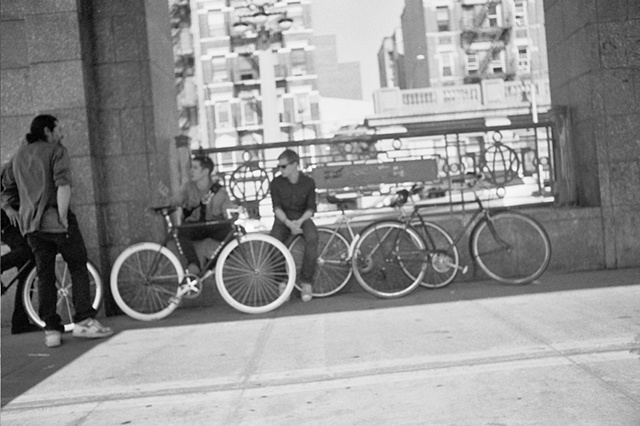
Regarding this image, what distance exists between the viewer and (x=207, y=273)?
877cm

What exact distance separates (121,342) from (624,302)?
4032 mm

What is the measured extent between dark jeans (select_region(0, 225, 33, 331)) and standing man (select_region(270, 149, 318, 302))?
2.41 metres

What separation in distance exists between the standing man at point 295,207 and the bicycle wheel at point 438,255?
41.0 inches

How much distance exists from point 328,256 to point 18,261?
3.02 metres

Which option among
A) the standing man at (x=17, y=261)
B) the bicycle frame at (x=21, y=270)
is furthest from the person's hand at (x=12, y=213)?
the bicycle frame at (x=21, y=270)

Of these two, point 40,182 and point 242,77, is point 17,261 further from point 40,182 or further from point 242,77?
point 242,77

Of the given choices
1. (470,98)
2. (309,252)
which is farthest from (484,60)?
(309,252)

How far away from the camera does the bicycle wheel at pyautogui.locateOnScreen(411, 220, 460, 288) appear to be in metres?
9.04

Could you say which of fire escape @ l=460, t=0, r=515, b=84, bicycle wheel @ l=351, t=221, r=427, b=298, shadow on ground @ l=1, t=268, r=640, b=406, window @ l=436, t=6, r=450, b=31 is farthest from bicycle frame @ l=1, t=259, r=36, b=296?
fire escape @ l=460, t=0, r=515, b=84

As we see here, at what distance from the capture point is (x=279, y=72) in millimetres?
54594

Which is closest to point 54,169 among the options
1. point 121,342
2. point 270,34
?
point 121,342

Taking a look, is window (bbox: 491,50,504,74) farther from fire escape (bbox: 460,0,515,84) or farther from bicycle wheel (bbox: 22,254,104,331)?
bicycle wheel (bbox: 22,254,104,331)

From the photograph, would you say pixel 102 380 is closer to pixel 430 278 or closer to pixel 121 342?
pixel 121 342

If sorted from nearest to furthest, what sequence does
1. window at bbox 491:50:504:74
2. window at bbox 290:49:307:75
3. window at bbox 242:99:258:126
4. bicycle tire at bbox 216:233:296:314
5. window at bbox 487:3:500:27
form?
bicycle tire at bbox 216:233:296:314, window at bbox 242:99:258:126, window at bbox 487:3:500:27, window at bbox 290:49:307:75, window at bbox 491:50:504:74
